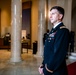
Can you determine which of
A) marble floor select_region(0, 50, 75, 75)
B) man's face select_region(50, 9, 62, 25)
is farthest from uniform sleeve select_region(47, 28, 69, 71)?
marble floor select_region(0, 50, 75, 75)

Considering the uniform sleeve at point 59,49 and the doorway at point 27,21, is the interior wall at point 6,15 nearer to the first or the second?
the doorway at point 27,21

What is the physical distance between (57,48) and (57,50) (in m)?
0.02

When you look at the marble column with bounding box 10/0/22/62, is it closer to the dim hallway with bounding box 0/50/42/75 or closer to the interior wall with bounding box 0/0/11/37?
the dim hallway with bounding box 0/50/42/75

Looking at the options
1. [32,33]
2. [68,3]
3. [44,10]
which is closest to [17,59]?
[44,10]

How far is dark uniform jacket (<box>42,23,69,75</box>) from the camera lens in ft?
6.33

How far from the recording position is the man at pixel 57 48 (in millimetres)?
1933

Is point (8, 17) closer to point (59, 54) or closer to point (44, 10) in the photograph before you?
point (44, 10)

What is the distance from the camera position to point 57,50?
1.93 metres

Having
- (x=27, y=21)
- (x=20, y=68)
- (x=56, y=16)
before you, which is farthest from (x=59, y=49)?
(x=27, y=21)

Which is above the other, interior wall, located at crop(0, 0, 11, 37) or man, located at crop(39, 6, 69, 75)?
interior wall, located at crop(0, 0, 11, 37)

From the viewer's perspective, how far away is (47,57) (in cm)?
208

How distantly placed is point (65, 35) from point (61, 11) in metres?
0.33

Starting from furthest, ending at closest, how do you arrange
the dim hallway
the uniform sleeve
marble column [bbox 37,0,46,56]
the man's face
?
1. marble column [bbox 37,0,46,56]
2. the dim hallway
3. the man's face
4. the uniform sleeve

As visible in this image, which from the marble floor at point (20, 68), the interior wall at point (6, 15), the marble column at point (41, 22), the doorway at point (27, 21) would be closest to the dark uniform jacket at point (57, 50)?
the marble floor at point (20, 68)
